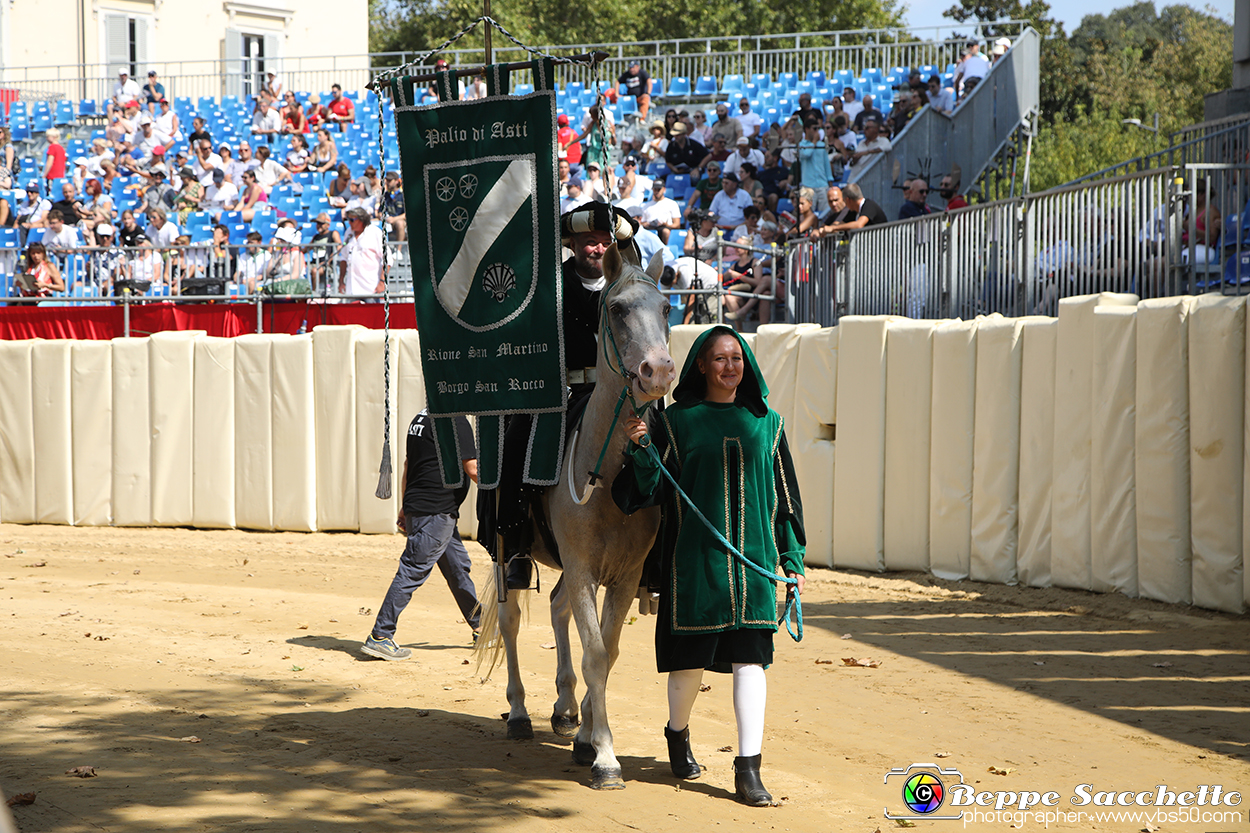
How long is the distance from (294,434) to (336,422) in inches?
23.9

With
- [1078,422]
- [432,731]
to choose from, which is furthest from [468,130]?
[1078,422]

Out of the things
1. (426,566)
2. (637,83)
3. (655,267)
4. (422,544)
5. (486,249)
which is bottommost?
(426,566)

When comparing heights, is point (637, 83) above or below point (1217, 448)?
above

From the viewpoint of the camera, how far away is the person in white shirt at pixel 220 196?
83.3 ft

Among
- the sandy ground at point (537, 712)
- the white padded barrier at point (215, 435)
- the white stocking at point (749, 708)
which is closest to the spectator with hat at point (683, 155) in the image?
the white padded barrier at point (215, 435)

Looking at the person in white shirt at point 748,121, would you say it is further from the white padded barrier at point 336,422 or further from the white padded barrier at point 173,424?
the white padded barrier at point 173,424

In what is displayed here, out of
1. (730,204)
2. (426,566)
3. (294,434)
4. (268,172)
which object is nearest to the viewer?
(426,566)

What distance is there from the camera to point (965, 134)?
2164 centimetres

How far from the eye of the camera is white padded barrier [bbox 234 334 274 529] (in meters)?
15.3

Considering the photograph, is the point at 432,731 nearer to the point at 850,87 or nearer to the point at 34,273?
the point at 34,273

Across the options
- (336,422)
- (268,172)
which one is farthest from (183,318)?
(268,172)

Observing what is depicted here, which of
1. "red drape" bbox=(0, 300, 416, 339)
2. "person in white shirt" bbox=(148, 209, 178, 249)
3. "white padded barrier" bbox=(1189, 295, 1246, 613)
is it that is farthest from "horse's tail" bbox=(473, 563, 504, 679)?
"person in white shirt" bbox=(148, 209, 178, 249)

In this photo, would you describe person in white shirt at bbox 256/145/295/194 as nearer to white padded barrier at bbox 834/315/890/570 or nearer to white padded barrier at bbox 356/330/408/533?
white padded barrier at bbox 356/330/408/533

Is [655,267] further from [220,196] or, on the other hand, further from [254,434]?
[220,196]
